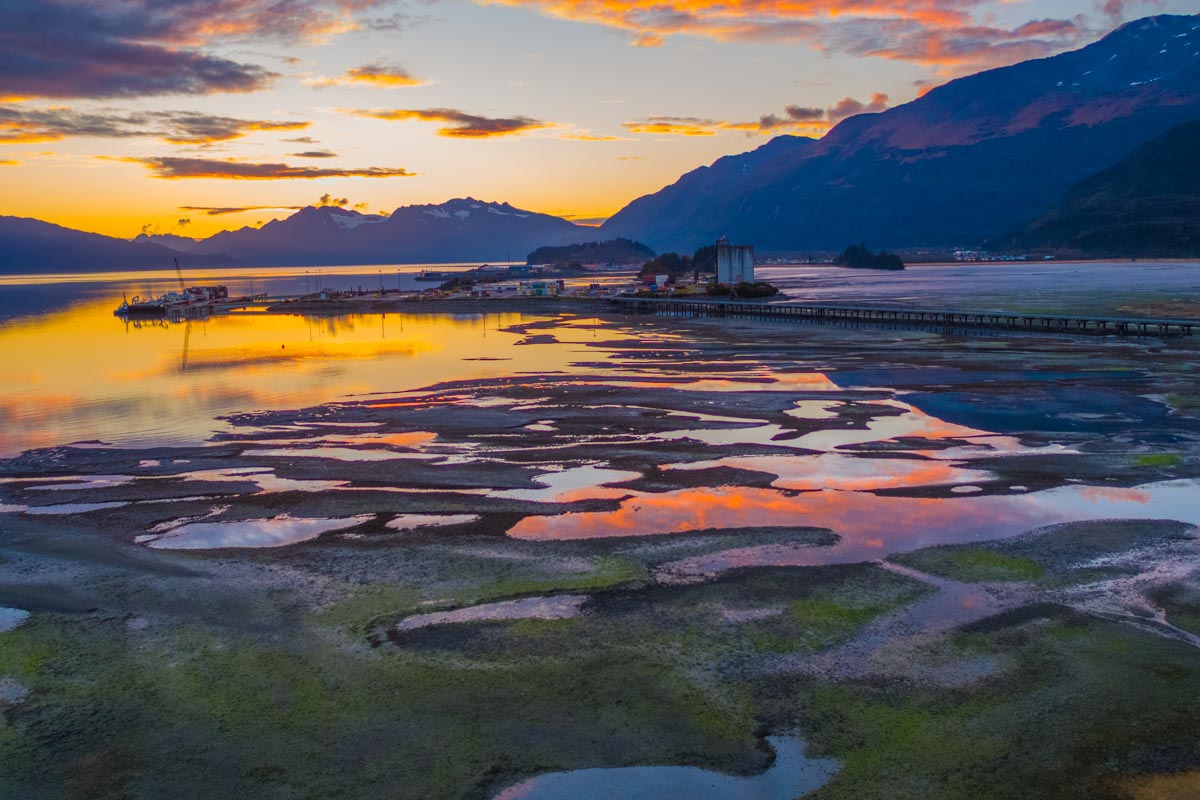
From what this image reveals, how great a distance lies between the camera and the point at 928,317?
81.4 metres

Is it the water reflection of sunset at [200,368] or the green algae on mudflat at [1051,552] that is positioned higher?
the water reflection of sunset at [200,368]

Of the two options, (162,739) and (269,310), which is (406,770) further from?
(269,310)

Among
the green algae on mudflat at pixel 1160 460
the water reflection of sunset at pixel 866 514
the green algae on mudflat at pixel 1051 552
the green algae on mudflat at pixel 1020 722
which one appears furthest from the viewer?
the green algae on mudflat at pixel 1160 460

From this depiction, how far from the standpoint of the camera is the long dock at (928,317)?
65438 mm

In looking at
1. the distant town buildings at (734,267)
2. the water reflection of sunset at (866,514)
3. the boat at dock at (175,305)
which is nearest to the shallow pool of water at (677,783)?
the water reflection of sunset at (866,514)

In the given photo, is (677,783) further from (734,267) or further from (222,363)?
(734,267)

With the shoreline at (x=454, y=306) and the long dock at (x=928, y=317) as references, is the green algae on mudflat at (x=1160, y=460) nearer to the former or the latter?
the long dock at (x=928, y=317)

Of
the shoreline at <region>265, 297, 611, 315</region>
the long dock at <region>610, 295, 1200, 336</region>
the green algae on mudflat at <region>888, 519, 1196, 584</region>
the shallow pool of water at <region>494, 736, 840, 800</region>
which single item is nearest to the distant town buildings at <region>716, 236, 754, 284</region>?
the long dock at <region>610, 295, 1200, 336</region>

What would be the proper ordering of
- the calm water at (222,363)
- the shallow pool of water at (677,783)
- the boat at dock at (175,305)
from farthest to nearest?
the boat at dock at (175,305) → the calm water at (222,363) → the shallow pool of water at (677,783)

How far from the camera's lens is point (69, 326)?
106m

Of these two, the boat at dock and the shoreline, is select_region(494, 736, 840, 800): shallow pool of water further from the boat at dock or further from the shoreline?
the boat at dock

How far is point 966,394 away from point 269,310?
387 ft

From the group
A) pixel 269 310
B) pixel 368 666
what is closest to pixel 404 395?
pixel 368 666

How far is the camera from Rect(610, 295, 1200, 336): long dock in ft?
215
